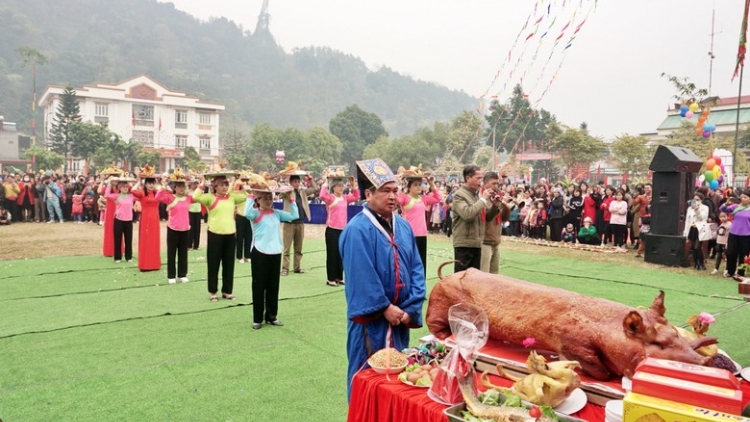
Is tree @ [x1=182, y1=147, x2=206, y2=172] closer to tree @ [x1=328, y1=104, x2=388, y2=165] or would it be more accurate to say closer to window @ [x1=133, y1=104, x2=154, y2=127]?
window @ [x1=133, y1=104, x2=154, y2=127]

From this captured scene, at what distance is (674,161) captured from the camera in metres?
11.4

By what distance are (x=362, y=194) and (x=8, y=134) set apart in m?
74.1

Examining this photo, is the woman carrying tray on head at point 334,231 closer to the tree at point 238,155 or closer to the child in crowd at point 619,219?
the child in crowd at point 619,219

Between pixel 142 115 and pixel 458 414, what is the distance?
74.4 m

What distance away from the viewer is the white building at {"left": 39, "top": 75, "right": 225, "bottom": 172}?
65.4m

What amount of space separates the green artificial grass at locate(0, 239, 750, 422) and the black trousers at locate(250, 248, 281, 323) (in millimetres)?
322

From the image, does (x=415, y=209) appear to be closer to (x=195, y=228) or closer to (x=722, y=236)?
(x=195, y=228)

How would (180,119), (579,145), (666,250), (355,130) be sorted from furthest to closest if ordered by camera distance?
(355,130) → (180,119) → (579,145) → (666,250)

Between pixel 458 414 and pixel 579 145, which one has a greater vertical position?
pixel 579 145

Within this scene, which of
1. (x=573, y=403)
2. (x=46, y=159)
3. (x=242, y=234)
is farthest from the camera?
(x=46, y=159)

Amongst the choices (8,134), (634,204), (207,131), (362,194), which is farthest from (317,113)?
(362,194)

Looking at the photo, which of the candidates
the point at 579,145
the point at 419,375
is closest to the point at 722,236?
the point at 419,375

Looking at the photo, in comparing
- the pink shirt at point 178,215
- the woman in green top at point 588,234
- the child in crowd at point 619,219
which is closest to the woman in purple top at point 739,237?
the child in crowd at point 619,219

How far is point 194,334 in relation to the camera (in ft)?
19.7
